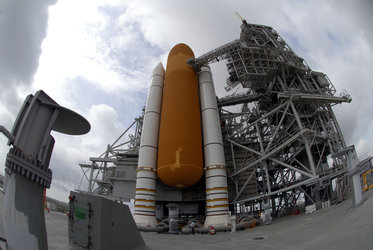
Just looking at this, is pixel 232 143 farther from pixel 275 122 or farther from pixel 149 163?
pixel 149 163

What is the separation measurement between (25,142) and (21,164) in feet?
1.81

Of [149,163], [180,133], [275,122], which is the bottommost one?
[149,163]

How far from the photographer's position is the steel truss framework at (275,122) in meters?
21.0

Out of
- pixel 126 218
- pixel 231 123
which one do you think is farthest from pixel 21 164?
pixel 231 123

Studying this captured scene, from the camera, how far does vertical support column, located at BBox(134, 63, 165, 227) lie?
18688 mm

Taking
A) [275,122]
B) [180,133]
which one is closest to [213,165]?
[180,133]

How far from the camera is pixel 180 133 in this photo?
64.6 ft

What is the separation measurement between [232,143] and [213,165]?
19.7 ft

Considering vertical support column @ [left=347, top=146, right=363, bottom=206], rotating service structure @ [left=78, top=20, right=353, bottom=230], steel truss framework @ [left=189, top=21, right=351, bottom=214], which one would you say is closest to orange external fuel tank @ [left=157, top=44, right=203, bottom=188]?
rotating service structure @ [left=78, top=20, right=353, bottom=230]

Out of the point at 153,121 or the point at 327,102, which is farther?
the point at 153,121

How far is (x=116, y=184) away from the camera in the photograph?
1016 inches

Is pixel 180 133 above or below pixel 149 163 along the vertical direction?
above

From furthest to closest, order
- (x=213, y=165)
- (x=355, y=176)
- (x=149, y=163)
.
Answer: (x=149, y=163)
(x=213, y=165)
(x=355, y=176)

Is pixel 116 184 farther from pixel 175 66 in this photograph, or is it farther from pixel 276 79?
pixel 276 79
